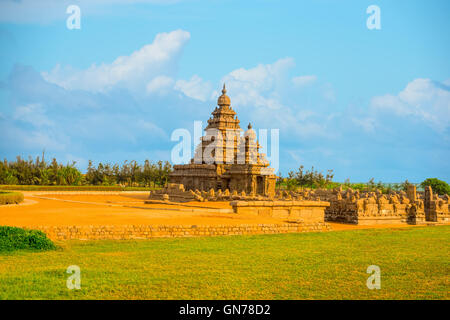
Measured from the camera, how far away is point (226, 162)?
149ft

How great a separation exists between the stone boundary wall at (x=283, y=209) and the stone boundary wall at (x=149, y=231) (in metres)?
4.26

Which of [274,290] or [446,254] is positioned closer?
[274,290]

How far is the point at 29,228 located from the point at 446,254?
1250 cm

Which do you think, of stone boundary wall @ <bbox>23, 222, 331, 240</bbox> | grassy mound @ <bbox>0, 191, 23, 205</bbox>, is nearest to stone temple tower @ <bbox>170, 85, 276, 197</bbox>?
grassy mound @ <bbox>0, 191, 23, 205</bbox>

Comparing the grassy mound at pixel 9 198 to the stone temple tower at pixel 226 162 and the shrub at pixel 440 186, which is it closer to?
the stone temple tower at pixel 226 162

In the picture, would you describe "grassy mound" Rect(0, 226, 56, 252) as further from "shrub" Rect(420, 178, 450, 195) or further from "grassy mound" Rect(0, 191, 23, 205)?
"shrub" Rect(420, 178, 450, 195)

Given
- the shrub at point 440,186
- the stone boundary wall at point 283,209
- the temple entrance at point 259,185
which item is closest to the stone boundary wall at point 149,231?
the stone boundary wall at point 283,209

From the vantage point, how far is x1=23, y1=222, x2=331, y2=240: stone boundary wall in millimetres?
14695

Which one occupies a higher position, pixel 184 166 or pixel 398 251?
pixel 184 166

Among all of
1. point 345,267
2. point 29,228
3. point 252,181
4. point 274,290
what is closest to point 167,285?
point 274,290

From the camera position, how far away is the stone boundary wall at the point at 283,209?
73.7ft
